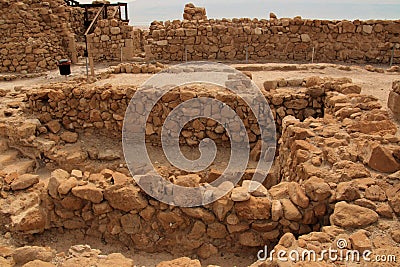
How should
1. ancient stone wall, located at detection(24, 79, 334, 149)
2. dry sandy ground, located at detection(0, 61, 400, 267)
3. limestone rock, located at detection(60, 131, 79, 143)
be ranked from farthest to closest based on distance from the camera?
limestone rock, located at detection(60, 131, 79, 143)
ancient stone wall, located at detection(24, 79, 334, 149)
dry sandy ground, located at detection(0, 61, 400, 267)

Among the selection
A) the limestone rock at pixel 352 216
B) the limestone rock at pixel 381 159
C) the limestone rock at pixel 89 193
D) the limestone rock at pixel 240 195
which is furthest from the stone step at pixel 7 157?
the limestone rock at pixel 381 159

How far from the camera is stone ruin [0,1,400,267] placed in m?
3.45

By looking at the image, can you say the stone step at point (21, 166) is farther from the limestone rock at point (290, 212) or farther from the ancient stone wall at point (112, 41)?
the ancient stone wall at point (112, 41)

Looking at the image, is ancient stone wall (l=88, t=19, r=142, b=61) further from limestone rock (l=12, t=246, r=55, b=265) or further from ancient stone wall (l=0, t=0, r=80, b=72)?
limestone rock (l=12, t=246, r=55, b=265)

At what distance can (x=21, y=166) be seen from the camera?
6.79 meters

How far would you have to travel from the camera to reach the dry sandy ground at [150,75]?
4219mm

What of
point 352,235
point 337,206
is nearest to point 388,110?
point 337,206

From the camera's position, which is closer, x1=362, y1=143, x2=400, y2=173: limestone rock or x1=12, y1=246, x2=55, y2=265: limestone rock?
x1=12, y1=246, x2=55, y2=265: limestone rock

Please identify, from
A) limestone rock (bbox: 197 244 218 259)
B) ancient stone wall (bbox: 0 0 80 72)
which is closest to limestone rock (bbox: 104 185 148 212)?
limestone rock (bbox: 197 244 218 259)

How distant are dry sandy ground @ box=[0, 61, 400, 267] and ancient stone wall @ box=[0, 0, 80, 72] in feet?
2.94

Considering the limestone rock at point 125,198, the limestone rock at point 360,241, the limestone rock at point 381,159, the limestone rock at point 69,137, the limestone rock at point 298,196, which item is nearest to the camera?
the limestone rock at point 360,241

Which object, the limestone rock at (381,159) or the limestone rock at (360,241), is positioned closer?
the limestone rock at (360,241)

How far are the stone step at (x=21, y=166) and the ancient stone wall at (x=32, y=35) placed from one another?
6.31 meters

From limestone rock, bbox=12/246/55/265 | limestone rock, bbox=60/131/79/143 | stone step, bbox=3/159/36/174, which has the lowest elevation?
stone step, bbox=3/159/36/174
